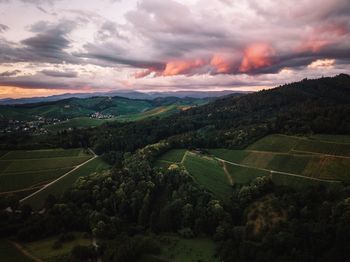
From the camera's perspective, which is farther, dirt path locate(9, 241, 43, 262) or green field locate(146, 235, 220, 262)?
green field locate(146, 235, 220, 262)

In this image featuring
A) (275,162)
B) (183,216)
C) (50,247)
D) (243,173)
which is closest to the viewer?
(50,247)

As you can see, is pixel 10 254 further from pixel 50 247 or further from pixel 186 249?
pixel 186 249

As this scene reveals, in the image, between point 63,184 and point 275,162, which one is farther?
point 63,184

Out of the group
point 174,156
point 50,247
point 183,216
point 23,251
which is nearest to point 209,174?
point 174,156

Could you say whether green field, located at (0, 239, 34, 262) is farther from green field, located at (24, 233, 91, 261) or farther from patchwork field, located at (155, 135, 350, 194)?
patchwork field, located at (155, 135, 350, 194)

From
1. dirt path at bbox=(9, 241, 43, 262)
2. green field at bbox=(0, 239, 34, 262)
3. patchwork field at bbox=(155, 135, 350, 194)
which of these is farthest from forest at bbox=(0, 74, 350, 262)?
patchwork field at bbox=(155, 135, 350, 194)

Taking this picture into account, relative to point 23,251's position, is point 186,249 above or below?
below

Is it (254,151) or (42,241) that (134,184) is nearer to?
(42,241)

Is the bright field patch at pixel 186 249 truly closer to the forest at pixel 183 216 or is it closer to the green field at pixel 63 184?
the forest at pixel 183 216
